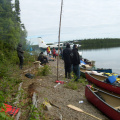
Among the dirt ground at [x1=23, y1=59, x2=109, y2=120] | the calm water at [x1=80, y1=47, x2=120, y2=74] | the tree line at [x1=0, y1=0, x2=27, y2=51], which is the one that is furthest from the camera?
the calm water at [x1=80, y1=47, x2=120, y2=74]

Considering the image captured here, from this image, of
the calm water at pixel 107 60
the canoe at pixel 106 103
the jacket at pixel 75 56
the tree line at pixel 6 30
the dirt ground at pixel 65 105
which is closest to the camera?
the dirt ground at pixel 65 105

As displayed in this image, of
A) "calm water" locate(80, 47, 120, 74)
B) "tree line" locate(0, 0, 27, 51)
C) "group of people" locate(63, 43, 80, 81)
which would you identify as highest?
"tree line" locate(0, 0, 27, 51)

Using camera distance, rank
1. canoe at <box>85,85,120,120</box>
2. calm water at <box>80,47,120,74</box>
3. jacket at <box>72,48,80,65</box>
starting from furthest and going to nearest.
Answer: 1. calm water at <box>80,47,120,74</box>
2. jacket at <box>72,48,80,65</box>
3. canoe at <box>85,85,120,120</box>

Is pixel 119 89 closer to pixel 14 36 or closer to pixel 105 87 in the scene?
pixel 105 87

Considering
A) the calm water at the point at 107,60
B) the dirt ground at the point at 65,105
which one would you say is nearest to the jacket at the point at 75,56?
the dirt ground at the point at 65,105

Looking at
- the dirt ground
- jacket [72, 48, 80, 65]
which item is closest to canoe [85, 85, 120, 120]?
the dirt ground

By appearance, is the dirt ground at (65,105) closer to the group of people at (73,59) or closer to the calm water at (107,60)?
the group of people at (73,59)

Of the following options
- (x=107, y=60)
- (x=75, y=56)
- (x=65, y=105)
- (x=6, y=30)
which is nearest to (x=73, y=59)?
(x=75, y=56)

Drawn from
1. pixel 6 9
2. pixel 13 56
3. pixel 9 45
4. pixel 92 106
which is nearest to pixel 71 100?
pixel 92 106

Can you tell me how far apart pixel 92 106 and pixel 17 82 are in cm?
345

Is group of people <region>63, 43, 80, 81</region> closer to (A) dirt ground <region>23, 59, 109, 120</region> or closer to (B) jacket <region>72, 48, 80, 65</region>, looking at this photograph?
(B) jacket <region>72, 48, 80, 65</region>

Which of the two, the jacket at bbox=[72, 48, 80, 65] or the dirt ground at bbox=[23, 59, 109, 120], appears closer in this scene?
the dirt ground at bbox=[23, 59, 109, 120]

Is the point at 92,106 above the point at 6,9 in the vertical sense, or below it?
below

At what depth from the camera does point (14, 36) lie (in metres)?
11.2
